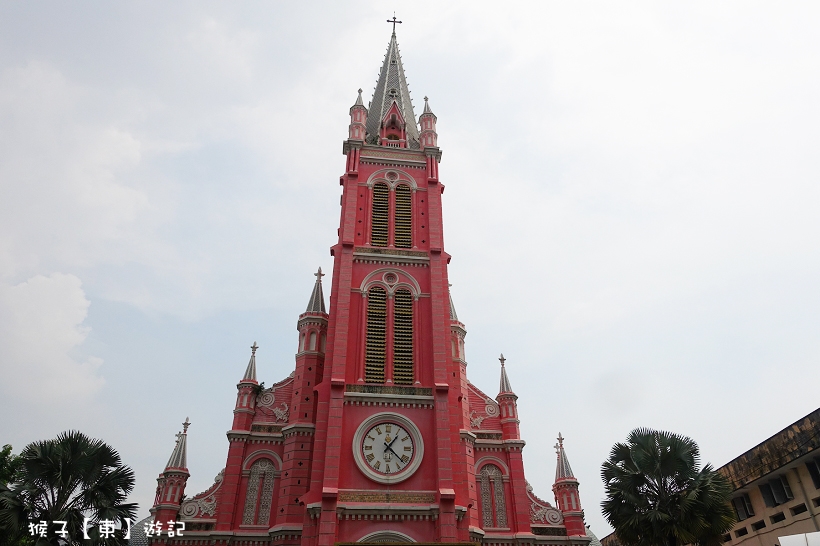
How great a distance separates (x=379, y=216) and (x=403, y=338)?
6.75 metres

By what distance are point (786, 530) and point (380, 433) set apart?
800 inches

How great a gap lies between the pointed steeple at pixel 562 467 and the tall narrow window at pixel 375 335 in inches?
413

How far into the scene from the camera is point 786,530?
2683 cm

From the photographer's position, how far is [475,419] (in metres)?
27.8

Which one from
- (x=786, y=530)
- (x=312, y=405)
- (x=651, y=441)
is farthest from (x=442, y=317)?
(x=786, y=530)

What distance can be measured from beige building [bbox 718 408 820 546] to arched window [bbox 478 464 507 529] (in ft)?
29.9

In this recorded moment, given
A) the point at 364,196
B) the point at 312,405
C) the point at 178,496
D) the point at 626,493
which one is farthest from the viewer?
the point at 364,196

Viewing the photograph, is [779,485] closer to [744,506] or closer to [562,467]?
[744,506]

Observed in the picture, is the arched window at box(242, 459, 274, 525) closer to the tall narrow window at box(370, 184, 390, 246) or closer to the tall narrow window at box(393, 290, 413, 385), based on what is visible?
the tall narrow window at box(393, 290, 413, 385)

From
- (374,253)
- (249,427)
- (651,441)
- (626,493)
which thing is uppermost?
(374,253)

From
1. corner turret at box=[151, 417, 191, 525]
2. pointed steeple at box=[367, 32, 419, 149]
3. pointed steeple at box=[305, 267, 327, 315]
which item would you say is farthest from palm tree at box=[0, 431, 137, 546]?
pointed steeple at box=[367, 32, 419, 149]

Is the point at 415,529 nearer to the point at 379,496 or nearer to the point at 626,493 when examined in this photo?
the point at 379,496

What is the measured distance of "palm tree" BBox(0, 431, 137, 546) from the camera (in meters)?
16.7

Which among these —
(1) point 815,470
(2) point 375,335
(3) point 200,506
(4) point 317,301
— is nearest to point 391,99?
(4) point 317,301
